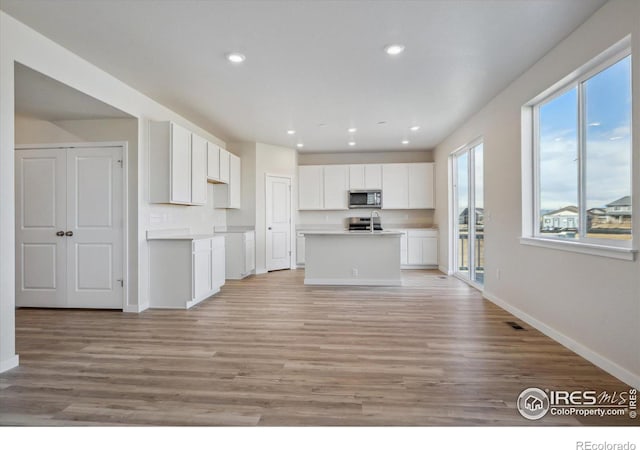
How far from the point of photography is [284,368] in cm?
248

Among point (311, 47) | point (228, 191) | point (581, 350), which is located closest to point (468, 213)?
point (581, 350)

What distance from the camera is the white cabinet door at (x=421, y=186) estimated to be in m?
7.55

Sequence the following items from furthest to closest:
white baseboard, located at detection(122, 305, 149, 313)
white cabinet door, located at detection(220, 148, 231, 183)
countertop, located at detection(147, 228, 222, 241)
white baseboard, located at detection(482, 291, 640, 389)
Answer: white cabinet door, located at detection(220, 148, 231, 183) → countertop, located at detection(147, 228, 222, 241) → white baseboard, located at detection(122, 305, 149, 313) → white baseboard, located at detection(482, 291, 640, 389)

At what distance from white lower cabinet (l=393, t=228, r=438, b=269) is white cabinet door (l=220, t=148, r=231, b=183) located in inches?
152

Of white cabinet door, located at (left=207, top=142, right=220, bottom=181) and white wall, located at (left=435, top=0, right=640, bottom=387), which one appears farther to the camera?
white cabinet door, located at (left=207, top=142, right=220, bottom=181)

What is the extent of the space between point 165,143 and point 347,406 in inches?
146

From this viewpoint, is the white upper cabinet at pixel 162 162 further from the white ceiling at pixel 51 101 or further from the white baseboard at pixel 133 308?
the white baseboard at pixel 133 308

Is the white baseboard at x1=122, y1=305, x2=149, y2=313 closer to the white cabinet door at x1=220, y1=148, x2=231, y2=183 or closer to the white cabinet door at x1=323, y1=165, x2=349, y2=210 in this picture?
the white cabinet door at x1=220, y1=148, x2=231, y2=183

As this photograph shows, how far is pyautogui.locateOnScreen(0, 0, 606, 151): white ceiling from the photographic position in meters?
2.44

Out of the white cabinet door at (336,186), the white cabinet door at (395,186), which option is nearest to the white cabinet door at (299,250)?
the white cabinet door at (336,186)

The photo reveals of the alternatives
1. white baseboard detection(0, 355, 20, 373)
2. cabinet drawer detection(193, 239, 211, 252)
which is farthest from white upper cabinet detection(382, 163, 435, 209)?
white baseboard detection(0, 355, 20, 373)

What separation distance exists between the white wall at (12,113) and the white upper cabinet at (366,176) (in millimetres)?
4206

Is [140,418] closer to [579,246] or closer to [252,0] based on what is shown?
[252,0]

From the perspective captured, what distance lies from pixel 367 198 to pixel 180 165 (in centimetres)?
435
